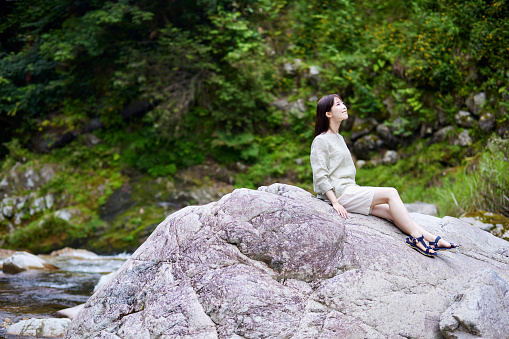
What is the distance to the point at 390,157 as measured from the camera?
10664 mm

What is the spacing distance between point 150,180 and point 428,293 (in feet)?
31.0

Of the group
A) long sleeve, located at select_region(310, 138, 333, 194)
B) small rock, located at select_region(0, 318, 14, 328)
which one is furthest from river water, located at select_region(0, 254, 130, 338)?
long sleeve, located at select_region(310, 138, 333, 194)

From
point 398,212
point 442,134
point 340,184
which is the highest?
point 340,184

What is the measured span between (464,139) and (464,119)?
533 mm

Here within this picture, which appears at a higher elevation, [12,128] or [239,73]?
[239,73]

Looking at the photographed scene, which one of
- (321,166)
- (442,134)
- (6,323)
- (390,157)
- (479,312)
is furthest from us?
(390,157)

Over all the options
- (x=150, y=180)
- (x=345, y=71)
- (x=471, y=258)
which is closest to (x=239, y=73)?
(x=345, y=71)

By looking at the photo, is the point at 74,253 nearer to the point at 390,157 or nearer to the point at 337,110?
the point at 337,110

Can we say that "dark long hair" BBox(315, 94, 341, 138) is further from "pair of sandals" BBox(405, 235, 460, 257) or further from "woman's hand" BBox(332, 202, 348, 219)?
"pair of sandals" BBox(405, 235, 460, 257)

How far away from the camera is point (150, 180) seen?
11805 mm

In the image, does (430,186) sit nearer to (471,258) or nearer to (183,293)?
(471,258)

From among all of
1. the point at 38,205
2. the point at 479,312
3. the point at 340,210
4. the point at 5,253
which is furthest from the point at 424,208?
the point at 38,205

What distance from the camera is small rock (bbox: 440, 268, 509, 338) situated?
127 inches

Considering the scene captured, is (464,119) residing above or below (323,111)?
below
